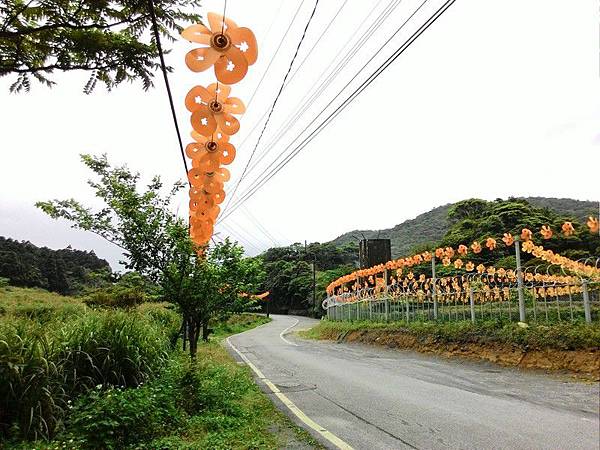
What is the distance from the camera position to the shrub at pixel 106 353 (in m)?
5.32

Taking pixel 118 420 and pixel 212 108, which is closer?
pixel 212 108

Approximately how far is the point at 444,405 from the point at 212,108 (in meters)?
4.57

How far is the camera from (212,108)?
308 cm

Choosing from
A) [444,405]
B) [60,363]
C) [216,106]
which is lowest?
[444,405]

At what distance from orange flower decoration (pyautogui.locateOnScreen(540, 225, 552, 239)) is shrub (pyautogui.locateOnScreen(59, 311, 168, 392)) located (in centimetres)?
520

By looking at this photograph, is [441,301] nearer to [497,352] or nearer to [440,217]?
[497,352]

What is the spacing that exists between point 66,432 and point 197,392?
1761 millimetres

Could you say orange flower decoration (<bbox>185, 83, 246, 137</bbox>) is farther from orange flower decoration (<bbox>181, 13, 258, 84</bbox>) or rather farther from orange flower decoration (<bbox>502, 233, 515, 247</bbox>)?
orange flower decoration (<bbox>502, 233, 515, 247</bbox>)

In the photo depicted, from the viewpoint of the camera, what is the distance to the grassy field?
414 cm

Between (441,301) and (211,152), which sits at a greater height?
(211,152)

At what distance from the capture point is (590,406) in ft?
4.28

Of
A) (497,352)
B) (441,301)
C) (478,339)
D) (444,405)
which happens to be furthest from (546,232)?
(441,301)

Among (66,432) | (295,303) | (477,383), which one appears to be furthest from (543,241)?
(295,303)

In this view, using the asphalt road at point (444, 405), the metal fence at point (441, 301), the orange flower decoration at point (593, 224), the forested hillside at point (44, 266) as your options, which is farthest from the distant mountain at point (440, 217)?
the forested hillside at point (44, 266)
